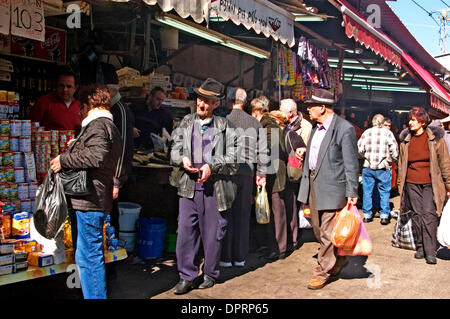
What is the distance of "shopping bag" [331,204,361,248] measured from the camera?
506cm

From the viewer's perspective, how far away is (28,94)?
24.0 ft

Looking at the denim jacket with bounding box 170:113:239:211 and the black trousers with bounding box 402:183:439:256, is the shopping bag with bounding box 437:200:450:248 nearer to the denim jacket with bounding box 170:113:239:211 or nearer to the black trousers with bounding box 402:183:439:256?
the black trousers with bounding box 402:183:439:256

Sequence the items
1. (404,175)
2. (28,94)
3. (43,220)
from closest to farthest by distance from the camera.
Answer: (43,220) < (404,175) < (28,94)

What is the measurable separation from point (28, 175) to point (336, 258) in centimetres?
328

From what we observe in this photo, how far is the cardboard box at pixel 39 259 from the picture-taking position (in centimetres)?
452

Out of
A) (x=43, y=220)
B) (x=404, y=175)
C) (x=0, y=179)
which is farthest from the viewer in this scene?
(x=404, y=175)

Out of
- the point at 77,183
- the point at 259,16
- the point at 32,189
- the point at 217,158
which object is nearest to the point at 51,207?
the point at 77,183

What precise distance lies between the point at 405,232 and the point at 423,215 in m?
0.55

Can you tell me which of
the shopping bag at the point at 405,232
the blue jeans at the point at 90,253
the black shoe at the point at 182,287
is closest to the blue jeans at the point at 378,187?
the shopping bag at the point at 405,232

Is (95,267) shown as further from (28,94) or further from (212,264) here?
(28,94)

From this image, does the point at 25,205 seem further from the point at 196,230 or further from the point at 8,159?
the point at 196,230

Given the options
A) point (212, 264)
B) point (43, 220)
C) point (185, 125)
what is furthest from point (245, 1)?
point (43, 220)

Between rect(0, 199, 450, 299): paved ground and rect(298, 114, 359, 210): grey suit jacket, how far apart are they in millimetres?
938

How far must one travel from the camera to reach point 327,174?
5270mm
